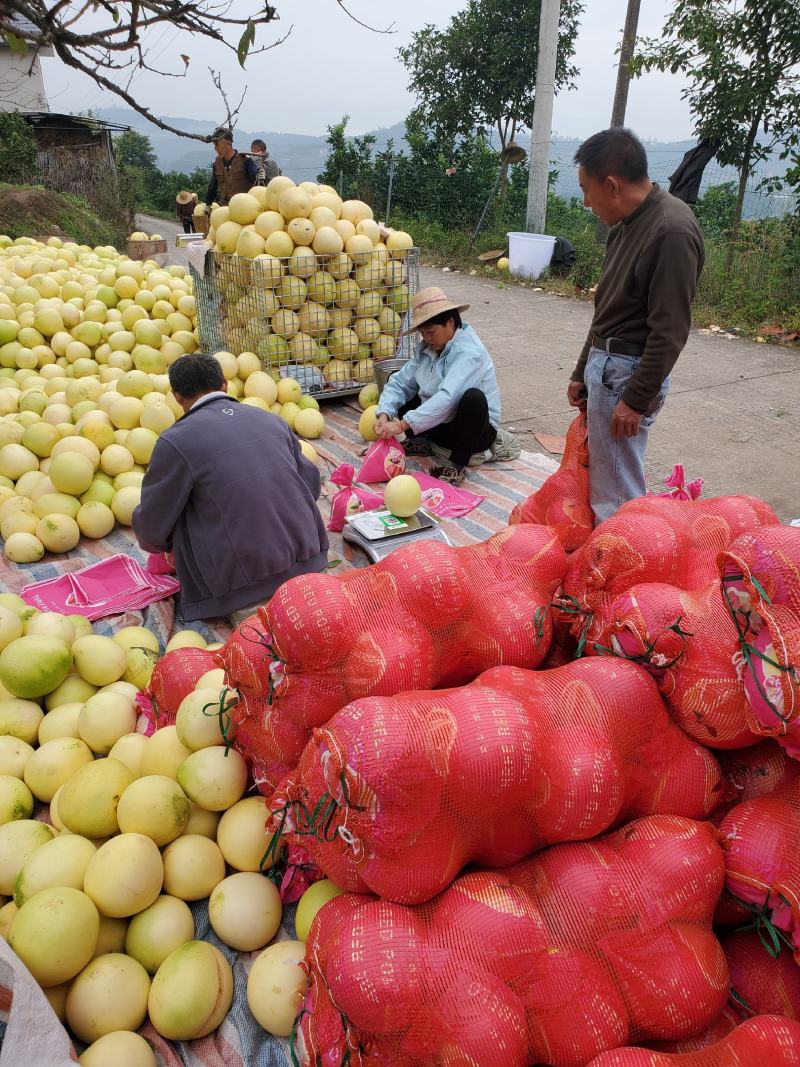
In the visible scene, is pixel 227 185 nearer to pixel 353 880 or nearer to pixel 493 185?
pixel 353 880

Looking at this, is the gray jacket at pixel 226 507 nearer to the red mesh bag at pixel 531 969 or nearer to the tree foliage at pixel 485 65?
the red mesh bag at pixel 531 969

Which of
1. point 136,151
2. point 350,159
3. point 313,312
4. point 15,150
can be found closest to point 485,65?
point 350,159

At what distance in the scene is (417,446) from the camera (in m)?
4.87

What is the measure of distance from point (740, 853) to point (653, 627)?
1.50 feet

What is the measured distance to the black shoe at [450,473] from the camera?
14.7 ft

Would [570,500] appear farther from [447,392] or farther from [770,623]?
[770,623]

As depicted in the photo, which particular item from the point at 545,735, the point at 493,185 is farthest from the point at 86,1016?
the point at 493,185

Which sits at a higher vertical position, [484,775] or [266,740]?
[484,775]

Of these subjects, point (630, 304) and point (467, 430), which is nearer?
point (630, 304)

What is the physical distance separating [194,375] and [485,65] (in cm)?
1733

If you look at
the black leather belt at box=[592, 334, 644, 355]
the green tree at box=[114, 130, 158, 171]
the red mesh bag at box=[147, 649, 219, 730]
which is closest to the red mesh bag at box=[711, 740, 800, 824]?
the red mesh bag at box=[147, 649, 219, 730]

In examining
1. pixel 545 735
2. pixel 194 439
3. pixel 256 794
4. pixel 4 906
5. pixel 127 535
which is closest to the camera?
pixel 545 735

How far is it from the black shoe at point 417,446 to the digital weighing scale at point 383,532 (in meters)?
1.20

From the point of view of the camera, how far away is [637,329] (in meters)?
3.06
